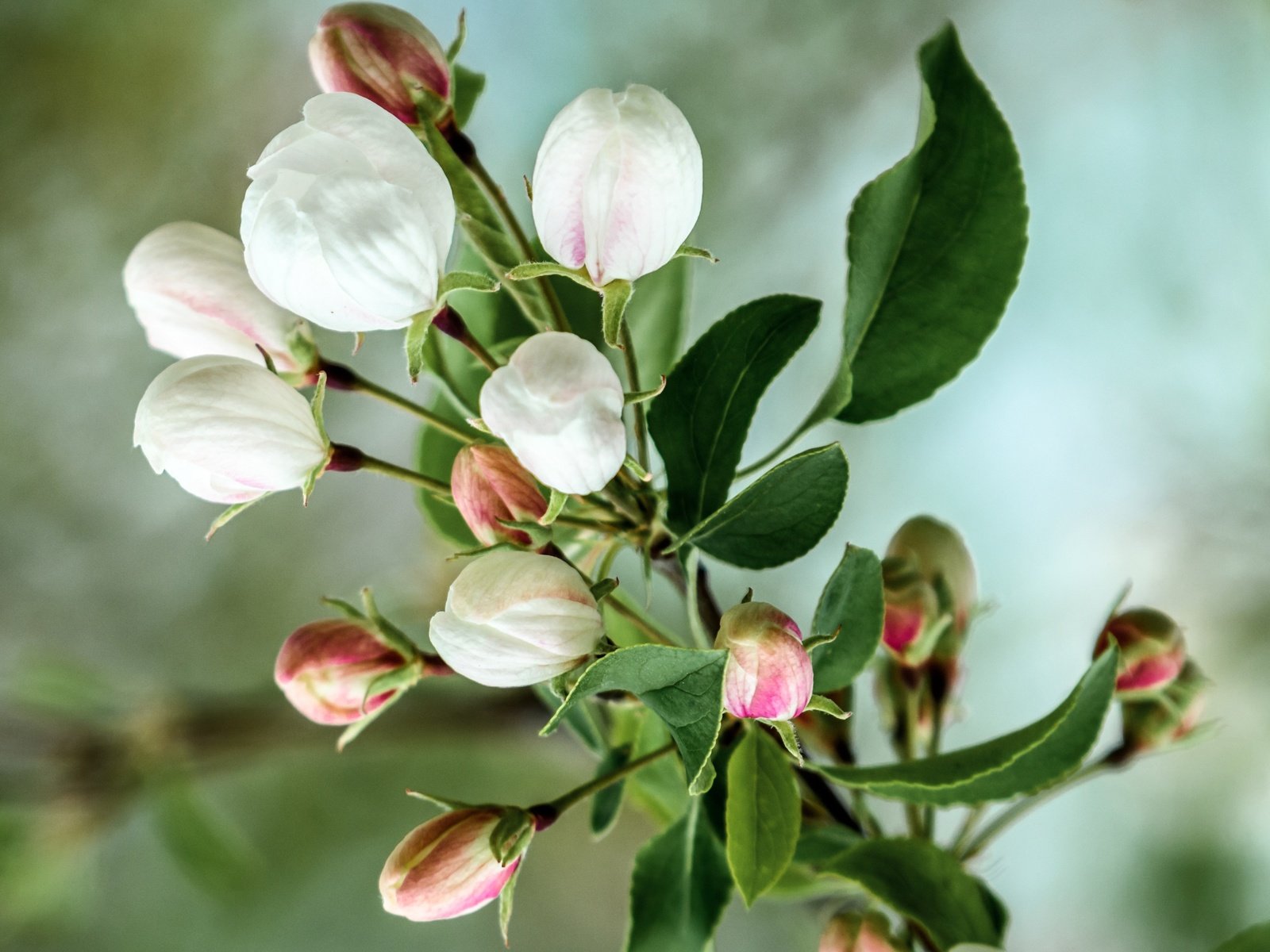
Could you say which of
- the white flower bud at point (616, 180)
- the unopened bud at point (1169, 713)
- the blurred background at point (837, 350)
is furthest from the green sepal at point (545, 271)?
the blurred background at point (837, 350)

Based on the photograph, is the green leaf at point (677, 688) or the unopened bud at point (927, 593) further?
the unopened bud at point (927, 593)

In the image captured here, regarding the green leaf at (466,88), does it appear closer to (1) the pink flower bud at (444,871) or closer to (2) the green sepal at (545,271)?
(2) the green sepal at (545,271)

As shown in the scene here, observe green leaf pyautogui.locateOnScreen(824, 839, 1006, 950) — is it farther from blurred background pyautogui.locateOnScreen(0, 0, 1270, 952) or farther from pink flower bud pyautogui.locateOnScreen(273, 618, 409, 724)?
blurred background pyautogui.locateOnScreen(0, 0, 1270, 952)

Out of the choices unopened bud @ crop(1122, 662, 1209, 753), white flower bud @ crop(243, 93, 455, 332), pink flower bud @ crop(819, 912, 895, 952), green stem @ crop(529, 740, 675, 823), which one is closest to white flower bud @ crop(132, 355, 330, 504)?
white flower bud @ crop(243, 93, 455, 332)

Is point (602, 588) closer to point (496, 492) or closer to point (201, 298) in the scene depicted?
point (496, 492)

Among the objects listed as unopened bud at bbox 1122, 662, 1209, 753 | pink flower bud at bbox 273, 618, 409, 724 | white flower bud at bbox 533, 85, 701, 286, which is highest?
white flower bud at bbox 533, 85, 701, 286

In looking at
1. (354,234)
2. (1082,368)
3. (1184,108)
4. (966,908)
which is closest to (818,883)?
(966,908)

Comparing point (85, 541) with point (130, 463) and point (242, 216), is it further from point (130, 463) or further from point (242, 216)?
point (242, 216)
